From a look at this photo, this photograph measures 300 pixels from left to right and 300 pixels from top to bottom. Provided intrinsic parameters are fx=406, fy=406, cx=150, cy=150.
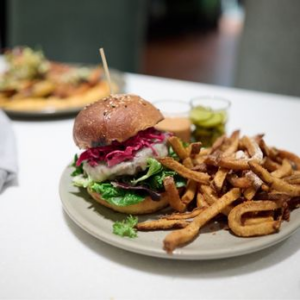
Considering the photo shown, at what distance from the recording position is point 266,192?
1363 millimetres

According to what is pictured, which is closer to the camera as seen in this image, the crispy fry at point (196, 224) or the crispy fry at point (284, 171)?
the crispy fry at point (196, 224)

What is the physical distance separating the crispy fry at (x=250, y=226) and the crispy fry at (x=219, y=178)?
0.09 metres

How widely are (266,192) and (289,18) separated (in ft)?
9.06

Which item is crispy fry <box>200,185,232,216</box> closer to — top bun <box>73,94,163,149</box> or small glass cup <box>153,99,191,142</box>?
top bun <box>73,94,163,149</box>

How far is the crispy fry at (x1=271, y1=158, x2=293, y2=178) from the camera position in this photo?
4.88 feet

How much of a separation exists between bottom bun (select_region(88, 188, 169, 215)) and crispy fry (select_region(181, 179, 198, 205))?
76 millimetres

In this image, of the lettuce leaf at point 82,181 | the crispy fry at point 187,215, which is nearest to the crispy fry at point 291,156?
the crispy fry at point 187,215

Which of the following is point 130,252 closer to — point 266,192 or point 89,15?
point 266,192

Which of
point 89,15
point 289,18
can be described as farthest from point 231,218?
point 89,15

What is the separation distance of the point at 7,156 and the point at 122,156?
637 millimetres

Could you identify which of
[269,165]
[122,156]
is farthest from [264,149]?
[122,156]

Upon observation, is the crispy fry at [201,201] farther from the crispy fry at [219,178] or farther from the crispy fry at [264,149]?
the crispy fry at [264,149]

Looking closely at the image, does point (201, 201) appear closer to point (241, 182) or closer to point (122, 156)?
point (241, 182)

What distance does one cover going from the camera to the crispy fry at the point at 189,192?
Result: 1.43m
